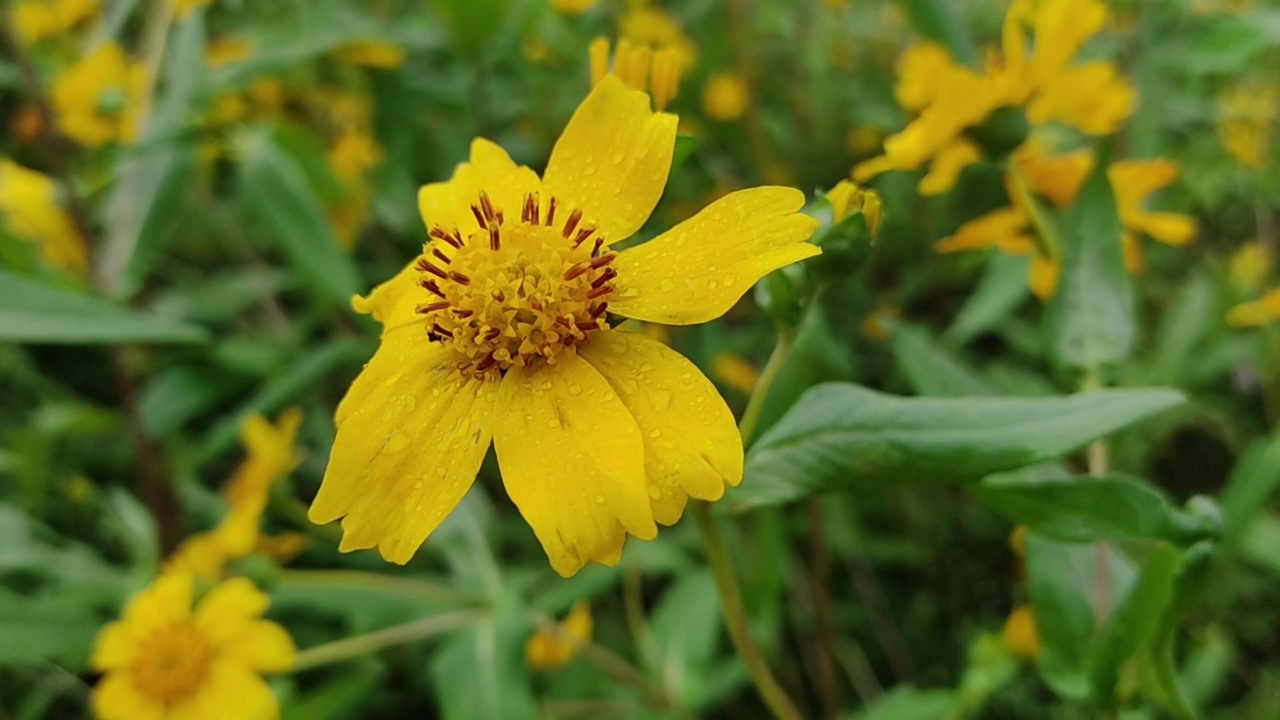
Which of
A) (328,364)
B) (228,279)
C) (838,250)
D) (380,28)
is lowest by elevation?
(228,279)

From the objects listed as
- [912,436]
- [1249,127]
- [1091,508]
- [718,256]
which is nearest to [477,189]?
[718,256]

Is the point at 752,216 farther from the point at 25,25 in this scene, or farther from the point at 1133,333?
the point at 25,25

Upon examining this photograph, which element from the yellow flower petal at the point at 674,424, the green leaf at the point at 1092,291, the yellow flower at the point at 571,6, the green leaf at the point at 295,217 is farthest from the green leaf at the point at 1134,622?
the yellow flower at the point at 571,6

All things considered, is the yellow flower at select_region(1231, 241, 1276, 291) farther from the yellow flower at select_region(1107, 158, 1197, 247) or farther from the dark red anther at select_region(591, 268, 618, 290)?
the dark red anther at select_region(591, 268, 618, 290)

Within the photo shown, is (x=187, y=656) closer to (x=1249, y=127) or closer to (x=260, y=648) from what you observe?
(x=260, y=648)

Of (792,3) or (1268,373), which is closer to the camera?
(1268,373)

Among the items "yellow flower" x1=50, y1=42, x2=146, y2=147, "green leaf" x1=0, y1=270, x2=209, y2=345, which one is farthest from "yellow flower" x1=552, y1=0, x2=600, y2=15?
"green leaf" x1=0, y1=270, x2=209, y2=345

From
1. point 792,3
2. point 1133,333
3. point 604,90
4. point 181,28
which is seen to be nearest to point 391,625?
point 604,90
